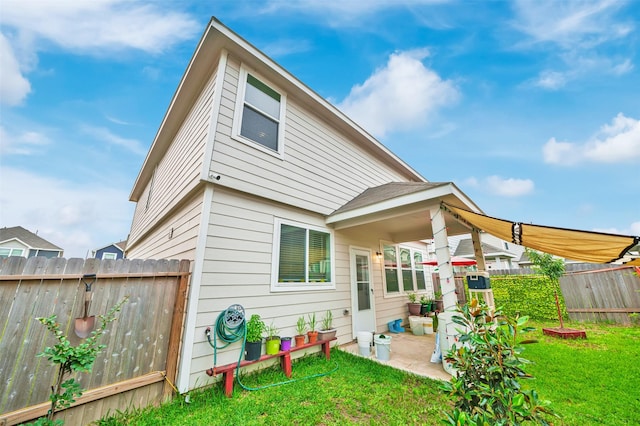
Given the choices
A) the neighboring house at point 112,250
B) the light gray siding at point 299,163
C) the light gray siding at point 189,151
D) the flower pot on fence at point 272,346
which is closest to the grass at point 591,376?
the flower pot on fence at point 272,346

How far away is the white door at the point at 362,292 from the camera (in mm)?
5463

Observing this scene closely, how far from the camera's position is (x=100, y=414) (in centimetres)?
249

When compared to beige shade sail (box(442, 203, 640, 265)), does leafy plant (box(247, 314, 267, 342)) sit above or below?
below

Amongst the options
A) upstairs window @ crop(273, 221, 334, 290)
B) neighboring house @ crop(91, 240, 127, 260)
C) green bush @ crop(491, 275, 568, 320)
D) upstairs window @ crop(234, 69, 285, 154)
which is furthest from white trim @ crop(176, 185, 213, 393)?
neighboring house @ crop(91, 240, 127, 260)

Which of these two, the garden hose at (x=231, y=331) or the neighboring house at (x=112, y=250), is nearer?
the garden hose at (x=231, y=331)

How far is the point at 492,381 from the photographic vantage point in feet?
5.11

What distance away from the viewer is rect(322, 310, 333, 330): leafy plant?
4.66 metres

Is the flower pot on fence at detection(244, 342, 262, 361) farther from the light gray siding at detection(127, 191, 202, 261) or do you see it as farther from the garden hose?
the light gray siding at detection(127, 191, 202, 261)

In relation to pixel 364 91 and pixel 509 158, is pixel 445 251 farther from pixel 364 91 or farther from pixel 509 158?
pixel 509 158

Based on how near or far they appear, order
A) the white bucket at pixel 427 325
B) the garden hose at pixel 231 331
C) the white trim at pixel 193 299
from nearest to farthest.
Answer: the white trim at pixel 193 299 → the garden hose at pixel 231 331 → the white bucket at pixel 427 325

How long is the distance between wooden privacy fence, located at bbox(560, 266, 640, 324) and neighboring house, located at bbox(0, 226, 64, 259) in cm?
3126

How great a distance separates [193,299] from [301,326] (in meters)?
1.97

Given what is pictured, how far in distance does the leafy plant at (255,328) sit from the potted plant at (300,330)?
28.2 inches

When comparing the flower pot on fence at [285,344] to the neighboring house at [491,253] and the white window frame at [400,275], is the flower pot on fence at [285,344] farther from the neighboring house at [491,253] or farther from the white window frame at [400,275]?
the neighboring house at [491,253]
